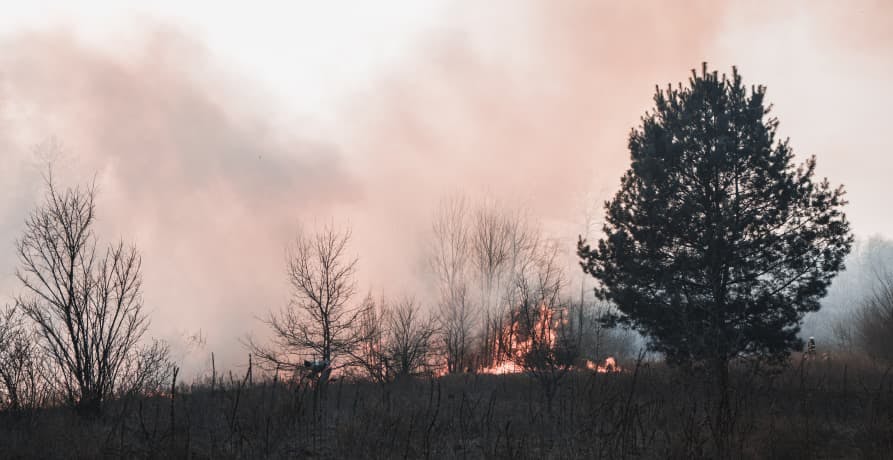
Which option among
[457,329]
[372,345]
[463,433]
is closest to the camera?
[463,433]

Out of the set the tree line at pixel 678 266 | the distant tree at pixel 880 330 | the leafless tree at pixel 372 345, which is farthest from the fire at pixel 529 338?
the distant tree at pixel 880 330

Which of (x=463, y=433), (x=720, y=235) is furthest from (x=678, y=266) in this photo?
(x=463, y=433)

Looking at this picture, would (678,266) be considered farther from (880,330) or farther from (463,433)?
(880,330)

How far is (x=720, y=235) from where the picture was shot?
484 inches

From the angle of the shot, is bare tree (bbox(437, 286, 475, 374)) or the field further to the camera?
bare tree (bbox(437, 286, 475, 374))

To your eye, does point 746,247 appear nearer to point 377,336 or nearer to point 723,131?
point 723,131

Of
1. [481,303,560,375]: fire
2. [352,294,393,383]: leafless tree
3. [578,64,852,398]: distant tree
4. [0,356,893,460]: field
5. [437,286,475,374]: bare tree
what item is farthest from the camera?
[437,286,475,374]: bare tree

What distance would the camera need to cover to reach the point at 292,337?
72.6ft

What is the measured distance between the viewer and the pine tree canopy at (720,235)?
12234 mm

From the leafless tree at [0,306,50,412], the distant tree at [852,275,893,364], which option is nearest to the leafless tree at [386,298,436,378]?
the leafless tree at [0,306,50,412]

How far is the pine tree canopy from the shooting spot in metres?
12.2

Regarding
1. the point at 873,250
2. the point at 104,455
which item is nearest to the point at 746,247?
the point at 104,455

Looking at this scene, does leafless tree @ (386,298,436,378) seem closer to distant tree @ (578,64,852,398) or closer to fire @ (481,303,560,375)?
fire @ (481,303,560,375)

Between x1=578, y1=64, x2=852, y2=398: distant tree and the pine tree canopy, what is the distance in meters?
0.03
